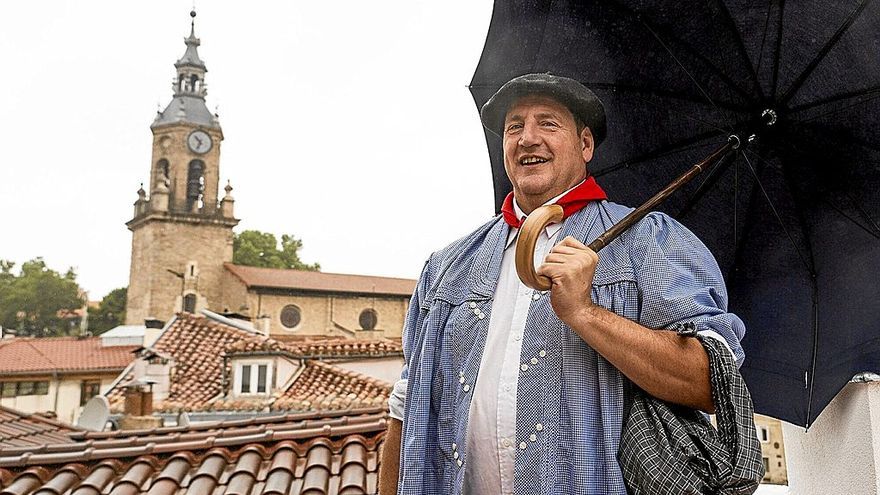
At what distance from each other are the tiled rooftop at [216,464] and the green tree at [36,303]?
159 ft

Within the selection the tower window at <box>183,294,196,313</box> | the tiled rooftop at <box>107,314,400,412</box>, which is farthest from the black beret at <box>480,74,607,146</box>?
the tower window at <box>183,294,196,313</box>

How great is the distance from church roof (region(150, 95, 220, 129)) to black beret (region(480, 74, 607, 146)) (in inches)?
1635

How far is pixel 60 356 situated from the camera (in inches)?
1156

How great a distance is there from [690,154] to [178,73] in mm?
45439

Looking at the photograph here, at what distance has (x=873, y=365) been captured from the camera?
1.69 m

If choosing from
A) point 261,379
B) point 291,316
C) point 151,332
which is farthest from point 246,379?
point 291,316

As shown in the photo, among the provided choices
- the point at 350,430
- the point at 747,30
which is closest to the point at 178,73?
the point at 350,430

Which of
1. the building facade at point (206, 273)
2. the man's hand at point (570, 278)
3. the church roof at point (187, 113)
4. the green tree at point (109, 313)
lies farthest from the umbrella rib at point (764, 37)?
the green tree at point (109, 313)

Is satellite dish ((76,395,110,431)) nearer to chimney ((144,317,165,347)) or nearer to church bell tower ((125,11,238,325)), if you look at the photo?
chimney ((144,317,165,347))

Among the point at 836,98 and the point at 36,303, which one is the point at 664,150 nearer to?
the point at 836,98

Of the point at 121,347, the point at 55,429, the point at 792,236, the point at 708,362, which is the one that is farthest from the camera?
the point at 121,347

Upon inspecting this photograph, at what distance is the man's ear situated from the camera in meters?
1.73

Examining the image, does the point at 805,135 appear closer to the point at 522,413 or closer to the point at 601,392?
the point at 601,392

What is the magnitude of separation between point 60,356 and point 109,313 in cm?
2038
